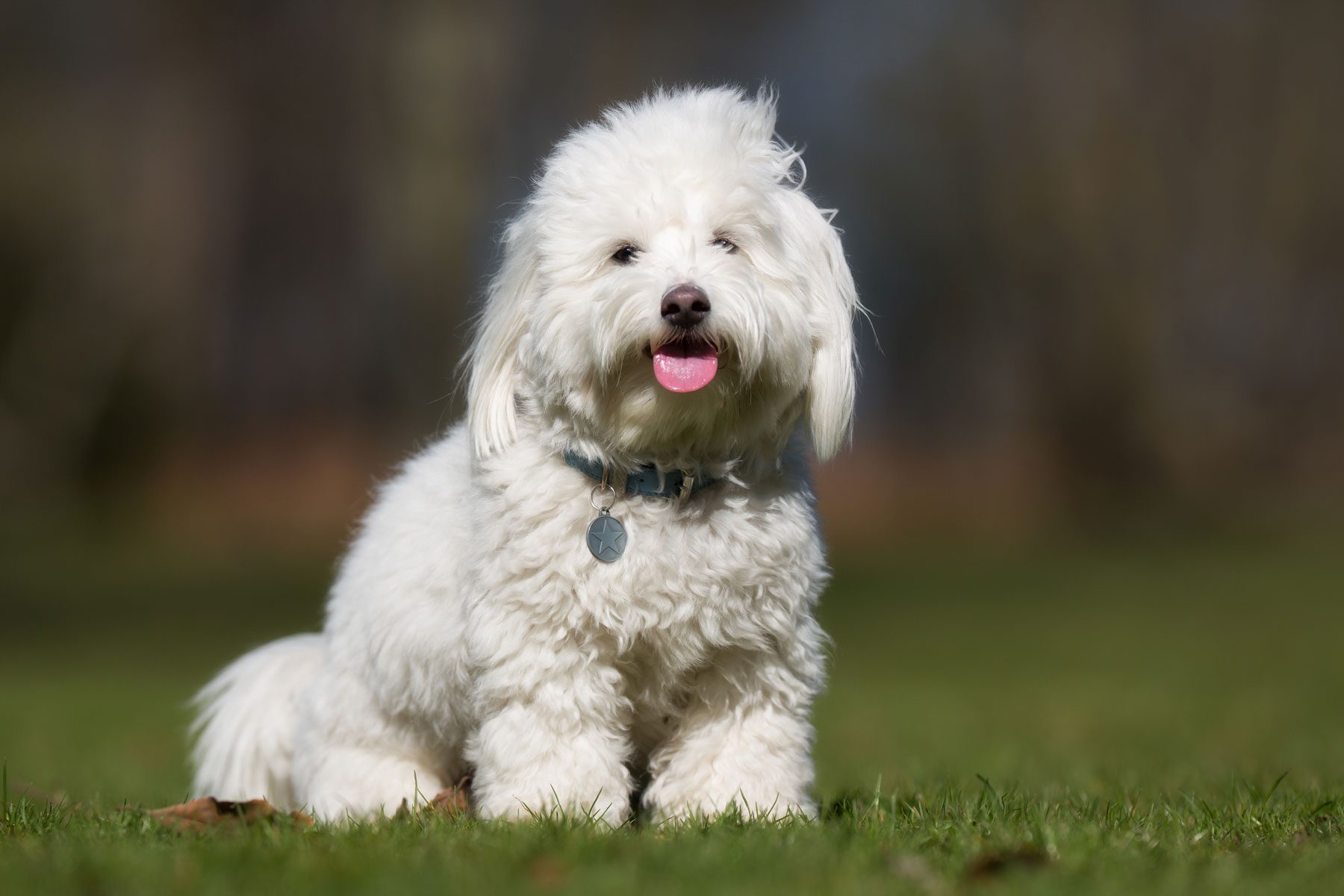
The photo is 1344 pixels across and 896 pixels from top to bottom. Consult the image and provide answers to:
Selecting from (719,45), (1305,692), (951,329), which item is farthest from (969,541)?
(1305,692)

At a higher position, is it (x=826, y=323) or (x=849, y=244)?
(x=849, y=244)

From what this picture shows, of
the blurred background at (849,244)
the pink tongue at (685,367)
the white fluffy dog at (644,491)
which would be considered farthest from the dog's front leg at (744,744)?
the blurred background at (849,244)

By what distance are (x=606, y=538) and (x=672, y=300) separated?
0.62 metres

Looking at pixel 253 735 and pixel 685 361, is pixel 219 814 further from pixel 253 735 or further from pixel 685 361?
pixel 685 361

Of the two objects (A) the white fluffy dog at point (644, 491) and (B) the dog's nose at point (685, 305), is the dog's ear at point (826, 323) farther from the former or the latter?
(B) the dog's nose at point (685, 305)

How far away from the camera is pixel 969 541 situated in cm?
2055

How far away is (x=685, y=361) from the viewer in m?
3.68

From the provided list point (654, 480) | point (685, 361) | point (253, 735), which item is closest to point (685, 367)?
point (685, 361)

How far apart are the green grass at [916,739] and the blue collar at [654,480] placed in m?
0.84

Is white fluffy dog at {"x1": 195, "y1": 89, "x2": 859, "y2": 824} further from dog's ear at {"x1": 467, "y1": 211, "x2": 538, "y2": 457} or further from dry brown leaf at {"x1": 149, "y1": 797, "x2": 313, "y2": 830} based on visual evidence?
dry brown leaf at {"x1": 149, "y1": 797, "x2": 313, "y2": 830}

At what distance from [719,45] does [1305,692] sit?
13.7 metres

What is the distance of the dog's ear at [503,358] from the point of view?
13.1 feet

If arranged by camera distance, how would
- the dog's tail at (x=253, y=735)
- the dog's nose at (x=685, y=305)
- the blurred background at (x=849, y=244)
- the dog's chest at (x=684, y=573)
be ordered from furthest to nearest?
1. the blurred background at (x=849, y=244)
2. the dog's tail at (x=253, y=735)
3. the dog's chest at (x=684, y=573)
4. the dog's nose at (x=685, y=305)

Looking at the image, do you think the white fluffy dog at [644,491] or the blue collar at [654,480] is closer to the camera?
the white fluffy dog at [644,491]
